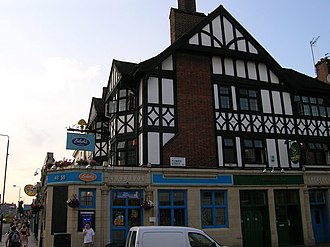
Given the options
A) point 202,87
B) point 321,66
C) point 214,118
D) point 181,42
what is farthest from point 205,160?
point 321,66

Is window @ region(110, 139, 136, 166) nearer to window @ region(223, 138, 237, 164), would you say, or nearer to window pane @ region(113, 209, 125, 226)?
window pane @ region(113, 209, 125, 226)

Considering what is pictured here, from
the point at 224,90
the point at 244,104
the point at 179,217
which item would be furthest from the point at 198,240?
the point at 244,104

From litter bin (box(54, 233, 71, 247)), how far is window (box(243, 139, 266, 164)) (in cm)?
1017

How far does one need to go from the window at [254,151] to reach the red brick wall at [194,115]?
2.09 m

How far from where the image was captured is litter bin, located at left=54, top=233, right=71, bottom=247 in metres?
15.4

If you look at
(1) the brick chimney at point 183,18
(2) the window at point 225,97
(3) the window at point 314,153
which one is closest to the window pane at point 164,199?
(2) the window at point 225,97

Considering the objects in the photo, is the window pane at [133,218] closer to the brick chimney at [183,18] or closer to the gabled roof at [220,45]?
the gabled roof at [220,45]

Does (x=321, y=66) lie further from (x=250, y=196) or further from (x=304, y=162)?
(x=250, y=196)

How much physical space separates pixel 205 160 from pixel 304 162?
6.67 m

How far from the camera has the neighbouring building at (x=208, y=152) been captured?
16812mm

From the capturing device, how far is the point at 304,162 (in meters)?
21.4

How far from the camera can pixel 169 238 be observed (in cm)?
1006

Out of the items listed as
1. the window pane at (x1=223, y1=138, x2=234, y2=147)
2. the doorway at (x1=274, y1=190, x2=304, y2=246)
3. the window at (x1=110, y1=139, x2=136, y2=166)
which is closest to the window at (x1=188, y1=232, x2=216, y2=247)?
the window at (x1=110, y1=139, x2=136, y2=166)

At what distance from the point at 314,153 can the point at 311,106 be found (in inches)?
119
